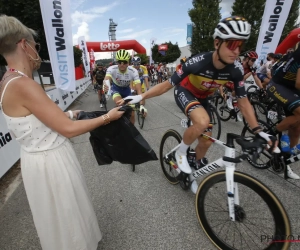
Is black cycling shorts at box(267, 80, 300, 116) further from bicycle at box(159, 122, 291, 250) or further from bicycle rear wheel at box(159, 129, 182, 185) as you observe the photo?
bicycle rear wheel at box(159, 129, 182, 185)

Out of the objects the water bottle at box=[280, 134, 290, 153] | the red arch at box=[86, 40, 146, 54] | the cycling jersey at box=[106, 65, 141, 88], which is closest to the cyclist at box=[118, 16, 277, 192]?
the water bottle at box=[280, 134, 290, 153]

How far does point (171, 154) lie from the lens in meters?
2.95

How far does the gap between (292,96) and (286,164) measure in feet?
3.28

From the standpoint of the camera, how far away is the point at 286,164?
9.37 feet

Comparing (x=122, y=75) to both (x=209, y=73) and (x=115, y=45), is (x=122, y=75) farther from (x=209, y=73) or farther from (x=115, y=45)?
(x=115, y=45)

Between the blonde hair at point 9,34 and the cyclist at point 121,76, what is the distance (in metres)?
3.81

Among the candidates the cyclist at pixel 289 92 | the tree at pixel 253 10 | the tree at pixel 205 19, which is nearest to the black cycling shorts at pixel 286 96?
the cyclist at pixel 289 92

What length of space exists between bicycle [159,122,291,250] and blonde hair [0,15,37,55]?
1819 mm

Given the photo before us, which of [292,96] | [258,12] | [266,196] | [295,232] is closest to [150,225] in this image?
[266,196]

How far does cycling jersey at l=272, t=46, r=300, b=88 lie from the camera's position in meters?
2.67

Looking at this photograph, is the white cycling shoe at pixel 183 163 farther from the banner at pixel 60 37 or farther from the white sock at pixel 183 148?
the banner at pixel 60 37

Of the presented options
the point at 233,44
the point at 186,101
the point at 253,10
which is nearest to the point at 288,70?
the point at 233,44

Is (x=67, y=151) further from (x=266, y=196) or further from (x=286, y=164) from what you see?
(x=286, y=164)

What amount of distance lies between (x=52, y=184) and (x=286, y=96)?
3219mm
